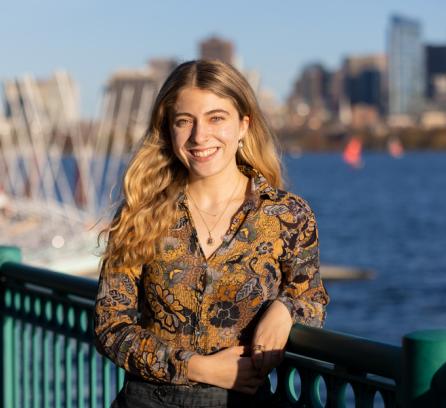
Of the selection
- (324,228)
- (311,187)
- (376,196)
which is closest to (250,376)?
(324,228)

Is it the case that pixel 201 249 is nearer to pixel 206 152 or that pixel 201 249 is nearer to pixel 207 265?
pixel 207 265

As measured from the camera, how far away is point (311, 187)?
116 meters

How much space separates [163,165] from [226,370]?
72cm

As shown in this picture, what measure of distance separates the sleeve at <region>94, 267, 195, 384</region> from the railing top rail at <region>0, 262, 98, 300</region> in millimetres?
806

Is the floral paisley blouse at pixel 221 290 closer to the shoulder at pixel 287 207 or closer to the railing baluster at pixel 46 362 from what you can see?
the shoulder at pixel 287 207

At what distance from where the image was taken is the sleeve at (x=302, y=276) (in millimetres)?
2996

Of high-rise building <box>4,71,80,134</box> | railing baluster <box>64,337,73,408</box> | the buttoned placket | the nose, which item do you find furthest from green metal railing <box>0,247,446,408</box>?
high-rise building <box>4,71,80,134</box>

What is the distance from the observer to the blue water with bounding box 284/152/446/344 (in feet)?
98.3

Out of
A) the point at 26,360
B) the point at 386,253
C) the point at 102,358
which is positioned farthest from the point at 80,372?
the point at 386,253

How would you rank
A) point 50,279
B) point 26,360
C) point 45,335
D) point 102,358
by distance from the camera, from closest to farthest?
point 102,358
point 50,279
point 45,335
point 26,360

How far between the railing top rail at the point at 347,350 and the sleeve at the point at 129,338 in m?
0.31

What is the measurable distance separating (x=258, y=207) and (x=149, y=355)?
0.52m

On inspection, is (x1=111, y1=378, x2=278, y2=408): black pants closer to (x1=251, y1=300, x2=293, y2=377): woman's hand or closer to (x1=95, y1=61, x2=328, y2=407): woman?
(x1=95, y1=61, x2=328, y2=407): woman

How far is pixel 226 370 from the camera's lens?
293cm
